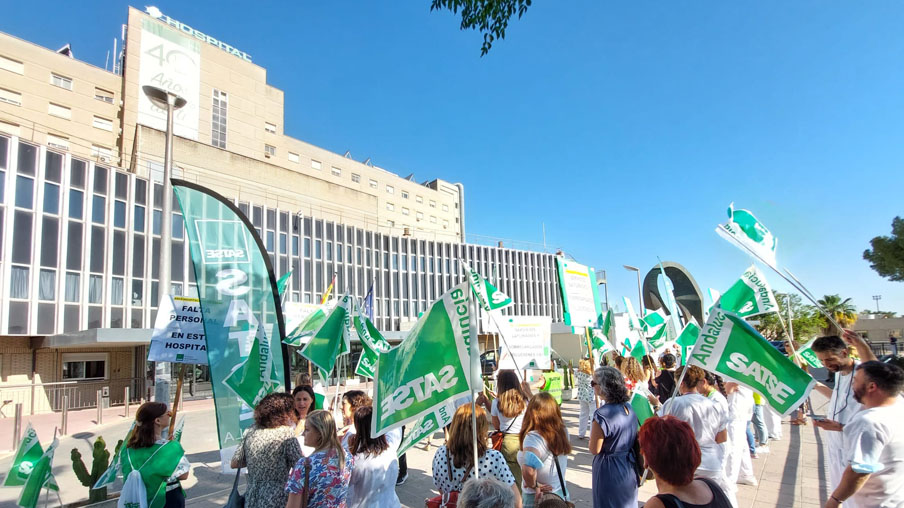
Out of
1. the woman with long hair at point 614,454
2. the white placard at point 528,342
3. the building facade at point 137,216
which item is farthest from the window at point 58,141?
the woman with long hair at point 614,454

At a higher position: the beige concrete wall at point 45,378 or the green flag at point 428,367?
the green flag at point 428,367

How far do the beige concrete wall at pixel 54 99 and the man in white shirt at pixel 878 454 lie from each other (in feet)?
136

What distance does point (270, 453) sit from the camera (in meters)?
3.71

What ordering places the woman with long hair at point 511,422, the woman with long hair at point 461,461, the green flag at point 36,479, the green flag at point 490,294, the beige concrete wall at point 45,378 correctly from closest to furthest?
the woman with long hair at point 461,461
the woman with long hair at point 511,422
the green flag at point 36,479
the green flag at point 490,294
the beige concrete wall at point 45,378

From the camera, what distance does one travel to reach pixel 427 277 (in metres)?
45.5

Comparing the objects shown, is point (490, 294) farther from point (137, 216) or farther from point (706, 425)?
point (137, 216)

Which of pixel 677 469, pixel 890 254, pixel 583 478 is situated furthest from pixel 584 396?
pixel 890 254

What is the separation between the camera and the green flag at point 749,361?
4.00 meters

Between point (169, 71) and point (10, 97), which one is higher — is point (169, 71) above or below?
above

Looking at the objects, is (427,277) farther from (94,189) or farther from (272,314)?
(272,314)

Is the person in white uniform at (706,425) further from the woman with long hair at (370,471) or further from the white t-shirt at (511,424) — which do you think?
the woman with long hair at (370,471)

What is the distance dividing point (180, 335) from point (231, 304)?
1304mm

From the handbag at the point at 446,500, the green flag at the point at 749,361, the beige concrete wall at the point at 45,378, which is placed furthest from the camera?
the beige concrete wall at the point at 45,378

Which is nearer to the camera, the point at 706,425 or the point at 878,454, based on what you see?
the point at 878,454
